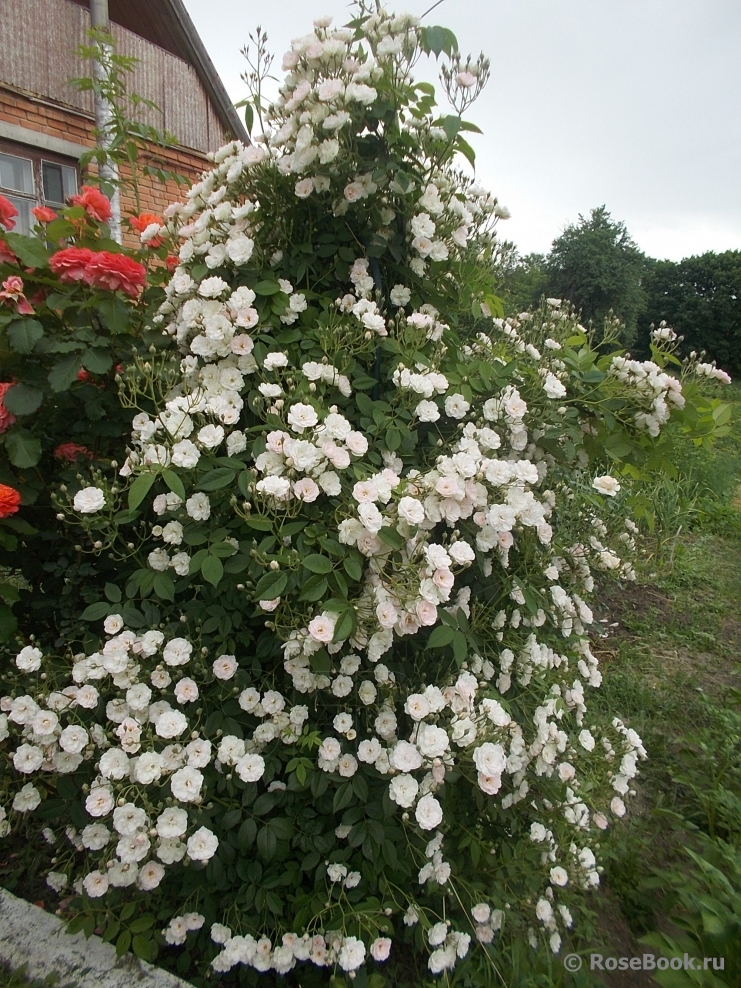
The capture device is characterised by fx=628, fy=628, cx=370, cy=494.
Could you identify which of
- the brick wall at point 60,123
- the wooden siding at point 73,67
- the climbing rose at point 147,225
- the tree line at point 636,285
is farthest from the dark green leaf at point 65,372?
the tree line at point 636,285

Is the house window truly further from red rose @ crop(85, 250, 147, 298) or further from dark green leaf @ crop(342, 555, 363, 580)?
dark green leaf @ crop(342, 555, 363, 580)

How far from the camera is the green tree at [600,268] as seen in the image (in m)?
11.8

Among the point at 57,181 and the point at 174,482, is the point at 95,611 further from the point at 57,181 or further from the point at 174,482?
the point at 57,181

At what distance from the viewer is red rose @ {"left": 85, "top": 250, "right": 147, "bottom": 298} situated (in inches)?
57.6

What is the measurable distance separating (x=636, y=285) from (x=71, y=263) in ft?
41.5

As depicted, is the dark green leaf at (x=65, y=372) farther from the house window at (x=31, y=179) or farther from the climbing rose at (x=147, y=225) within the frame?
the house window at (x=31, y=179)

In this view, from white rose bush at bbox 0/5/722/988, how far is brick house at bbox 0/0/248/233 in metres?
4.53

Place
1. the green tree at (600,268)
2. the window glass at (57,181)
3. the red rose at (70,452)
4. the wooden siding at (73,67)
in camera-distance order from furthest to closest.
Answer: the green tree at (600,268), the window glass at (57,181), the wooden siding at (73,67), the red rose at (70,452)

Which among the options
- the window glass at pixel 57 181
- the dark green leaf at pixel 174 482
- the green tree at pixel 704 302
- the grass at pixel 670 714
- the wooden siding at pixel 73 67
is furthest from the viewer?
the green tree at pixel 704 302

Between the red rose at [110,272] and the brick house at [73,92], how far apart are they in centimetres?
440

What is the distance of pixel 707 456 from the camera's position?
18.6 feet

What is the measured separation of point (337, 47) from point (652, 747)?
8.25 ft

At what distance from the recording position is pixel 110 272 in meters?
1.48

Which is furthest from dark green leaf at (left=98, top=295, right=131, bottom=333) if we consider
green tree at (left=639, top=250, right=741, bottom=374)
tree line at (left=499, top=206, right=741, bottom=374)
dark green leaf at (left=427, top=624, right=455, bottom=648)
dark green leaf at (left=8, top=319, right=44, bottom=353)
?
green tree at (left=639, top=250, right=741, bottom=374)
